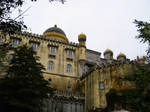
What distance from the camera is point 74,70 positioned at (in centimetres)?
3875

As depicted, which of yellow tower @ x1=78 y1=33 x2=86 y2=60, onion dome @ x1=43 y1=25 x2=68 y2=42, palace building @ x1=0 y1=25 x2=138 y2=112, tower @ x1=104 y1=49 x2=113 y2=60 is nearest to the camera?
palace building @ x1=0 y1=25 x2=138 y2=112

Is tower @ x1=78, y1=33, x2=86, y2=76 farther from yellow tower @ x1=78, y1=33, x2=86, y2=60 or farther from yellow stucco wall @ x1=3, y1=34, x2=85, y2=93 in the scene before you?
yellow stucco wall @ x1=3, y1=34, x2=85, y2=93

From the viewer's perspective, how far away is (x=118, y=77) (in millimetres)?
28125

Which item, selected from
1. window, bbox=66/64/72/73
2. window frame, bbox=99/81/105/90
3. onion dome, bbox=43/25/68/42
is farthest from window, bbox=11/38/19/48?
window frame, bbox=99/81/105/90

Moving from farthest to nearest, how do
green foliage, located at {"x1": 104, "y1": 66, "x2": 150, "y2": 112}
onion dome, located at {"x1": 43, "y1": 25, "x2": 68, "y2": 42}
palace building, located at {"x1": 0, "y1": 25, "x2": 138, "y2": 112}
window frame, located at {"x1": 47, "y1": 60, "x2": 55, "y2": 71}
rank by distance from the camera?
onion dome, located at {"x1": 43, "y1": 25, "x2": 68, "y2": 42} < window frame, located at {"x1": 47, "y1": 60, "x2": 55, "y2": 71} < palace building, located at {"x1": 0, "y1": 25, "x2": 138, "y2": 112} < green foliage, located at {"x1": 104, "y1": 66, "x2": 150, "y2": 112}

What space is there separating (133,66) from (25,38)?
22.5 m

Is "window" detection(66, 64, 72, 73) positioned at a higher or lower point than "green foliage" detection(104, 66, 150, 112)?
higher

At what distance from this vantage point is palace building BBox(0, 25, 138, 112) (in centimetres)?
2886

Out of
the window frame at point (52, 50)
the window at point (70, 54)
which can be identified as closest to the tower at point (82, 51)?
the window at point (70, 54)

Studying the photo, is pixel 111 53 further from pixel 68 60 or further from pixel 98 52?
pixel 68 60

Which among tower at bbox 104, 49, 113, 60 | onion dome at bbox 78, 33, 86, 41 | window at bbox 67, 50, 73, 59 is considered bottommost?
window at bbox 67, 50, 73, 59

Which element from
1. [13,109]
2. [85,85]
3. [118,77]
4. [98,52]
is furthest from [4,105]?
[98,52]

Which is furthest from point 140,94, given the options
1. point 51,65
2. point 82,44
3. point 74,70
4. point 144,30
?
point 82,44

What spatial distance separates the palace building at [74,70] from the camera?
1136 inches
